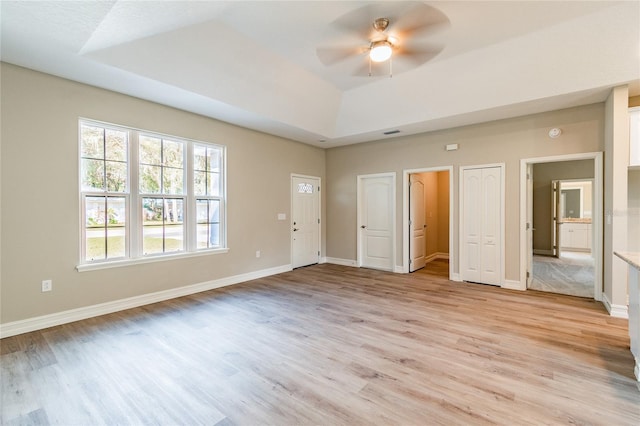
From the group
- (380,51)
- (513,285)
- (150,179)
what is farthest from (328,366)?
(513,285)

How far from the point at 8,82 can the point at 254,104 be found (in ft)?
8.88

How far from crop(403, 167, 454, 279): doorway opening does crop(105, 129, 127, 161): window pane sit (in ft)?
16.3

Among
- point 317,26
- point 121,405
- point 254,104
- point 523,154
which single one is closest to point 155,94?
point 254,104

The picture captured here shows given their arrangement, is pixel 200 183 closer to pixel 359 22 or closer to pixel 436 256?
pixel 359 22

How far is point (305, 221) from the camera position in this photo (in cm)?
667

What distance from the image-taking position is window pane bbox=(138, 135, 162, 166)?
13.4ft

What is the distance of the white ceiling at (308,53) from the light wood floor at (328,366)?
293 cm

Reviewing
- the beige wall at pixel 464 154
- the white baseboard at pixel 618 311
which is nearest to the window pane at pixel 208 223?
the beige wall at pixel 464 154

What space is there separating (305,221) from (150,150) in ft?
11.5

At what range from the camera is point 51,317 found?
3262mm

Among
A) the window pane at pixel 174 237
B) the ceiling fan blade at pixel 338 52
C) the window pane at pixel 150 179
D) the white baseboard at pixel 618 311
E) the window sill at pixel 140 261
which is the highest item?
the ceiling fan blade at pixel 338 52

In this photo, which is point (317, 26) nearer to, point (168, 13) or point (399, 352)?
point (168, 13)

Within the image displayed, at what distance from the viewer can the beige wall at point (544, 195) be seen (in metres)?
7.43

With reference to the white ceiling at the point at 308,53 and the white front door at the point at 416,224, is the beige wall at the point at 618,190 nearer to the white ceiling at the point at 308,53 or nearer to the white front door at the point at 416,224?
the white ceiling at the point at 308,53
